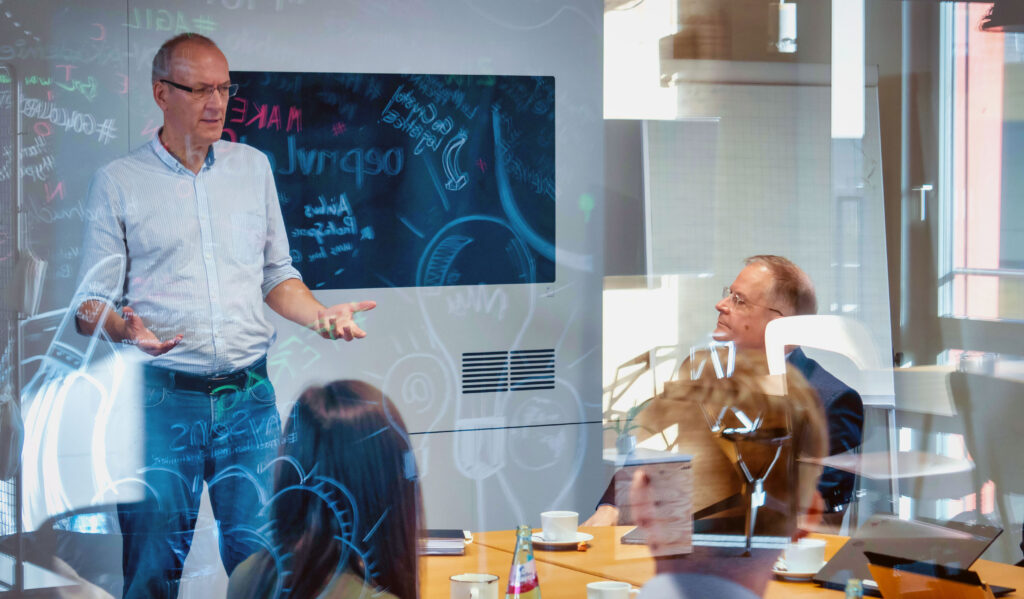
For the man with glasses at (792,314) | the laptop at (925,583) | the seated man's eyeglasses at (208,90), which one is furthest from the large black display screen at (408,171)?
the laptop at (925,583)

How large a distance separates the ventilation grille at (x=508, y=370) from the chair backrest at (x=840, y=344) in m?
0.63

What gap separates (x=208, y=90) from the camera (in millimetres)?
2338

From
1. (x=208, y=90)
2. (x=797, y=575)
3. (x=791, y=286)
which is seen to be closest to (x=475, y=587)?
(x=797, y=575)

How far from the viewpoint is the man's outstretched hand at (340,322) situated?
8.02ft

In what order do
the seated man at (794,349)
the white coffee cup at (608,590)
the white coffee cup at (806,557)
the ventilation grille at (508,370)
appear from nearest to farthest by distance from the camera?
1. the white coffee cup at (608,590)
2. the white coffee cup at (806,557)
3. the ventilation grille at (508,370)
4. the seated man at (794,349)

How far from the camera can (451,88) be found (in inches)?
98.3

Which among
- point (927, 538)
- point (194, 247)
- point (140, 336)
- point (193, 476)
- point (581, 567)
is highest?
point (194, 247)

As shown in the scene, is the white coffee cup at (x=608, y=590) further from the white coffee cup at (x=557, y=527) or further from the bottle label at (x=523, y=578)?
the white coffee cup at (x=557, y=527)

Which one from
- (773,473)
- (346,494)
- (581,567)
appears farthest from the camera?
(773,473)

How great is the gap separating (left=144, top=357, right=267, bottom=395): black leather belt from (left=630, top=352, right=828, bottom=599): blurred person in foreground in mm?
1027

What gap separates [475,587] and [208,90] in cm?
130

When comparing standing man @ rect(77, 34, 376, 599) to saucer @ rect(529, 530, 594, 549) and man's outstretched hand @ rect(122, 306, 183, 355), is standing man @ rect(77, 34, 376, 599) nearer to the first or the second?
man's outstretched hand @ rect(122, 306, 183, 355)

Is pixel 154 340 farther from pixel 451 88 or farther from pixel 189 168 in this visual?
pixel 451 88

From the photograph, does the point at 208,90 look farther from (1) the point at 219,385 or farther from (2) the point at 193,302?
(1) the point at 219,385
